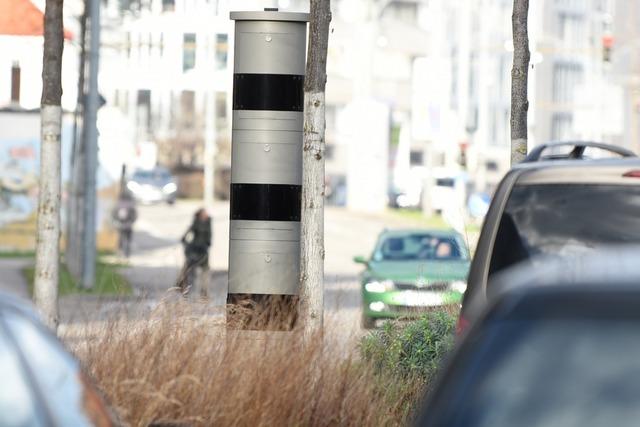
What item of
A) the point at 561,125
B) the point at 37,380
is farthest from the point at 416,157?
the point at 37,380

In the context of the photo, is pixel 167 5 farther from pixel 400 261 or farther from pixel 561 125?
pixel 561 125

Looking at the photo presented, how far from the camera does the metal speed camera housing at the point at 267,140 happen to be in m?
12.7

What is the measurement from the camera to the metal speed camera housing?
12727 millimetres

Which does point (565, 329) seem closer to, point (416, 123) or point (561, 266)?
point (561, 266)

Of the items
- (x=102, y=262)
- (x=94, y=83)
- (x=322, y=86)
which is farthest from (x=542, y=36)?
(x=322, y=86)

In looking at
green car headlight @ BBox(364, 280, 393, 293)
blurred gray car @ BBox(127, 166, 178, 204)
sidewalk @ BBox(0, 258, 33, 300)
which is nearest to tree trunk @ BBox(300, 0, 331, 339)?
green car headlight @ BBox(364, 280, 393, 293)

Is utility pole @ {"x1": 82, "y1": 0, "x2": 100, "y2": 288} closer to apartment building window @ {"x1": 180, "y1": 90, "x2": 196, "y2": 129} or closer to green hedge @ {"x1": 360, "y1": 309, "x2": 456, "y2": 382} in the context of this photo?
green hedge @ {"x1": 360, "y1": 309, "x2": 456, "y2": 382}

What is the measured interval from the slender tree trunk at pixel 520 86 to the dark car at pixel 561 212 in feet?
19.2

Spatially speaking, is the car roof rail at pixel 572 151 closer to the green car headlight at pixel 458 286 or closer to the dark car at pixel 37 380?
the green car headlight at pixel 458 286

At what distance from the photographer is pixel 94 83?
2989 centimetres

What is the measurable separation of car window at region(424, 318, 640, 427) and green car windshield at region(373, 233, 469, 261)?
65.7 feet

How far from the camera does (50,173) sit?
15750 mm

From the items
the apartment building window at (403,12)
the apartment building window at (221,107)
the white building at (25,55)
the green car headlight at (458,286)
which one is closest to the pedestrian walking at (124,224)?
the white building at (25,55)

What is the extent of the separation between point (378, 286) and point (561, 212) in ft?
50.7
